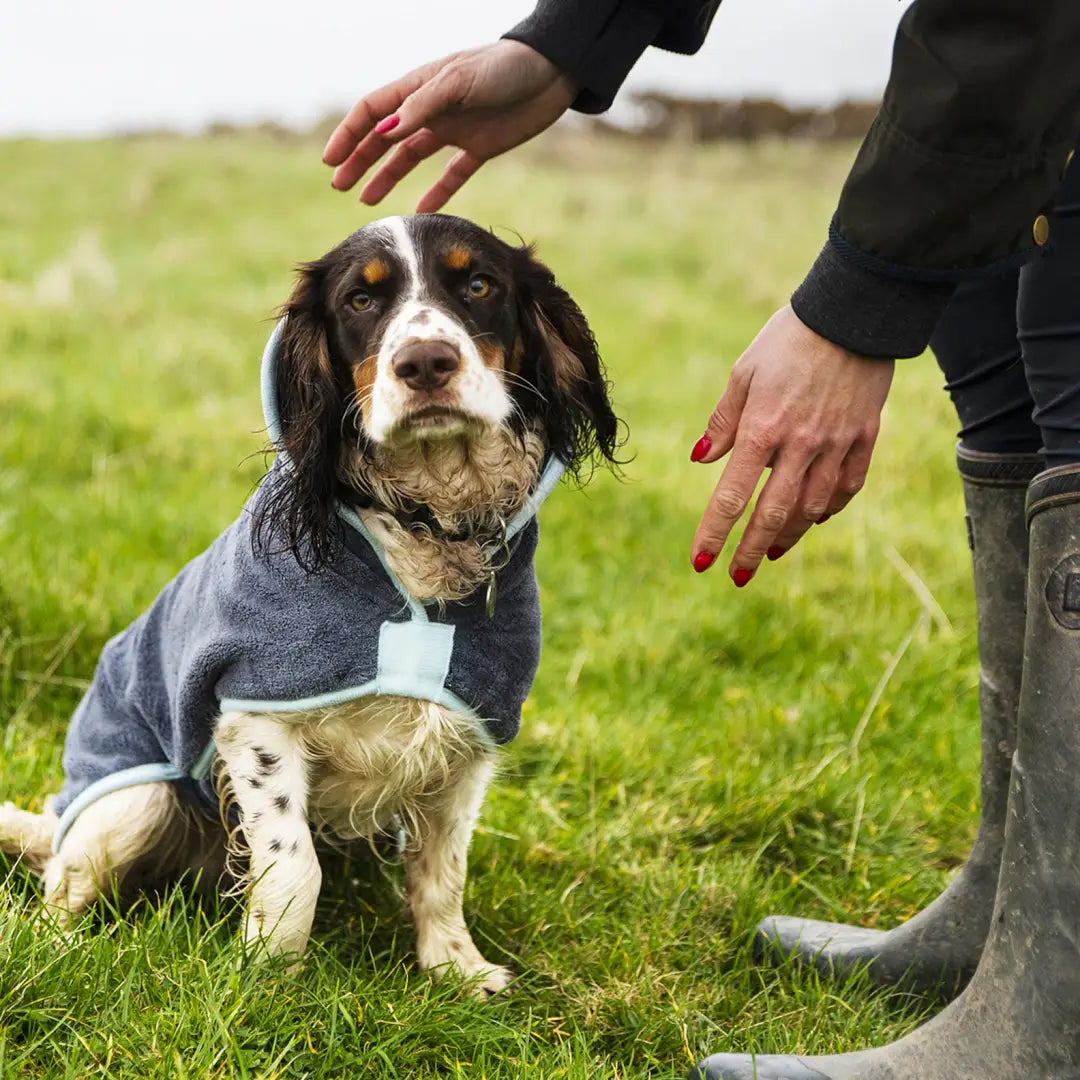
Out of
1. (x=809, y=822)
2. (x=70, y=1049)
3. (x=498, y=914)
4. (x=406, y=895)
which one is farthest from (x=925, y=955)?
(x=70, y=1049)

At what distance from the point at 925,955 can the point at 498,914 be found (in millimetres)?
907

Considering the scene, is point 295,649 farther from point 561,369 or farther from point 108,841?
point 561,369

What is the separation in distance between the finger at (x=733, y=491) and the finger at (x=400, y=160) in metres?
1.37

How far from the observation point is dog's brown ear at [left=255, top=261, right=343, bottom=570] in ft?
8.09

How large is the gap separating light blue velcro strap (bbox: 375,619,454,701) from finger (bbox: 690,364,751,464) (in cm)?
69

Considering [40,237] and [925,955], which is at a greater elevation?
[925,955]

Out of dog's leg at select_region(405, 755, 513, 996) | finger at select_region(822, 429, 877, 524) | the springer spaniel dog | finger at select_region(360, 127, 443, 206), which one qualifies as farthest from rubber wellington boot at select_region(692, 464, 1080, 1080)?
finger at select_region(360, 127, 443, 206)

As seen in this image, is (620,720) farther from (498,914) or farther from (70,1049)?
(70,1049)

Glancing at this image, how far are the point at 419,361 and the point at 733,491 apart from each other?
699mm

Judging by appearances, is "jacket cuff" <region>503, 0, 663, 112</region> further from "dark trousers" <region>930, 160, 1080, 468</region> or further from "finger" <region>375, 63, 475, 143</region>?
"dark trousers" <region>930, 160, 1080, 468</region>

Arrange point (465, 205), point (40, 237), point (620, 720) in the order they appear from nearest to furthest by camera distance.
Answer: point (620, 720)
point (40, 237)
point (465, 205)

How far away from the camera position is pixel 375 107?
2887 millimetres

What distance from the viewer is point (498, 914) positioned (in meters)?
2.82

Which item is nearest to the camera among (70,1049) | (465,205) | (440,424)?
(70,1049)
